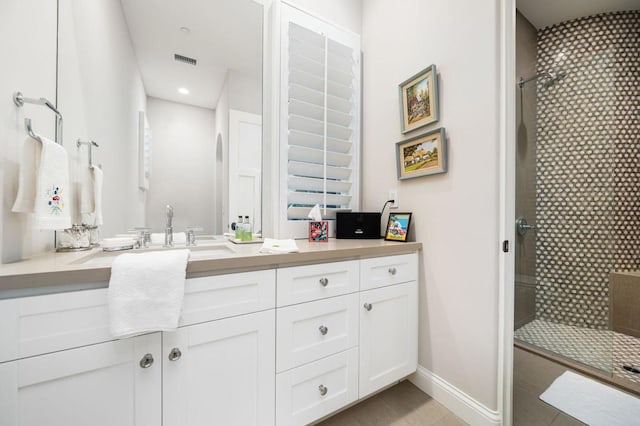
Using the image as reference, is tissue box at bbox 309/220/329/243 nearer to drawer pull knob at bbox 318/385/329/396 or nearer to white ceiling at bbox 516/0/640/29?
drawer pull knob at bbox 318/385/329/396

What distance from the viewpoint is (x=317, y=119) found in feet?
5.66

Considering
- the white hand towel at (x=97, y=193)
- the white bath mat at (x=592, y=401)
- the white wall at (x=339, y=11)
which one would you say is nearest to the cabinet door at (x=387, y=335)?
the white bath mat at (x=592, y=401)

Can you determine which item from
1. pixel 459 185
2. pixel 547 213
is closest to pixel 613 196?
pixel 547 213

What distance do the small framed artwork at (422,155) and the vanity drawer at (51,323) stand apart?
158 cm

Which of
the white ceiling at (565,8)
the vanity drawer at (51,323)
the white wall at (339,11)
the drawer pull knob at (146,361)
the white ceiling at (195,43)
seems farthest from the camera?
the white ceiling at (565,8)

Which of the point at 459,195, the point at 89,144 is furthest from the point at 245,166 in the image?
the point at 459,195

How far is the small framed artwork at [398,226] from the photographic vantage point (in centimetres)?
154

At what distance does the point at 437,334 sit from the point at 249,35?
7.38ft

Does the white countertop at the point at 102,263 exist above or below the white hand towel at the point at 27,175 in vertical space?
below

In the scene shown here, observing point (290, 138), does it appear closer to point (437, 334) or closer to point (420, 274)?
point (420, 274)

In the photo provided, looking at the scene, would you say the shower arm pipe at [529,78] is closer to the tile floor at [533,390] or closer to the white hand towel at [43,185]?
the tile floor at [533,390]

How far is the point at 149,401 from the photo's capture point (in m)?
0.77

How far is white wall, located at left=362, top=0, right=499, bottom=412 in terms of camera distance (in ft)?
3.88

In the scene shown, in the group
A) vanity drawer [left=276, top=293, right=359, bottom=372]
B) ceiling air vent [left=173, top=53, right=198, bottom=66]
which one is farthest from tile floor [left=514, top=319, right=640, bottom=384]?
ceiling air vent [left=173, top=53, right=198, bottom=66]
